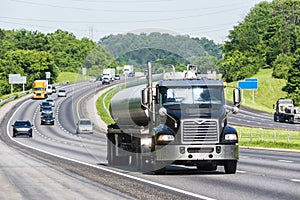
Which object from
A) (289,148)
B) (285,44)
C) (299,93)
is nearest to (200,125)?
(289,148)

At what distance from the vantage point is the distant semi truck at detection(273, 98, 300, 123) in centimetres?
9281

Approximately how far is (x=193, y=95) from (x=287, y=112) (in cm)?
7426

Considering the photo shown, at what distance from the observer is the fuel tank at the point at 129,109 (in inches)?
941

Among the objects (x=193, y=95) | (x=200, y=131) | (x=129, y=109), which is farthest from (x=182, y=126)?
(x=129, y=109)

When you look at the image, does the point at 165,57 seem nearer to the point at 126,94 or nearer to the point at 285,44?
the point at 126,94

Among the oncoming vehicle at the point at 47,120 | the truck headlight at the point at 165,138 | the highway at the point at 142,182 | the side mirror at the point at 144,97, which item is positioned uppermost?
the side mirror at the point at 144,97


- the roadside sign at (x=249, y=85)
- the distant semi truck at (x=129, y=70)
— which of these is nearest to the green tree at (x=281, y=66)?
the roadside sign at (x=249, y=85)

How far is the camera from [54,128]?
287 ft

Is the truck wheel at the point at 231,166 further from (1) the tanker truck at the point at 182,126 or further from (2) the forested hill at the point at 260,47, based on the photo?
(2) the forested hill at the point at 260,47

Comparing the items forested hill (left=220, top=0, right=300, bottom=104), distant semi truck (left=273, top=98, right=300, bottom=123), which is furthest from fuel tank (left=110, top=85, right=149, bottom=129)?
forested hill (left=220, top=0, right=300, bottom=104)

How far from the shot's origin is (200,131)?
2175 centimetres

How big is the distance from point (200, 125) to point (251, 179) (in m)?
2.25

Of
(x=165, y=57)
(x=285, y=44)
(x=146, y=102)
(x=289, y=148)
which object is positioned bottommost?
(x=289, y=148)

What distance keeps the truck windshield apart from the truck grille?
3.20ft
